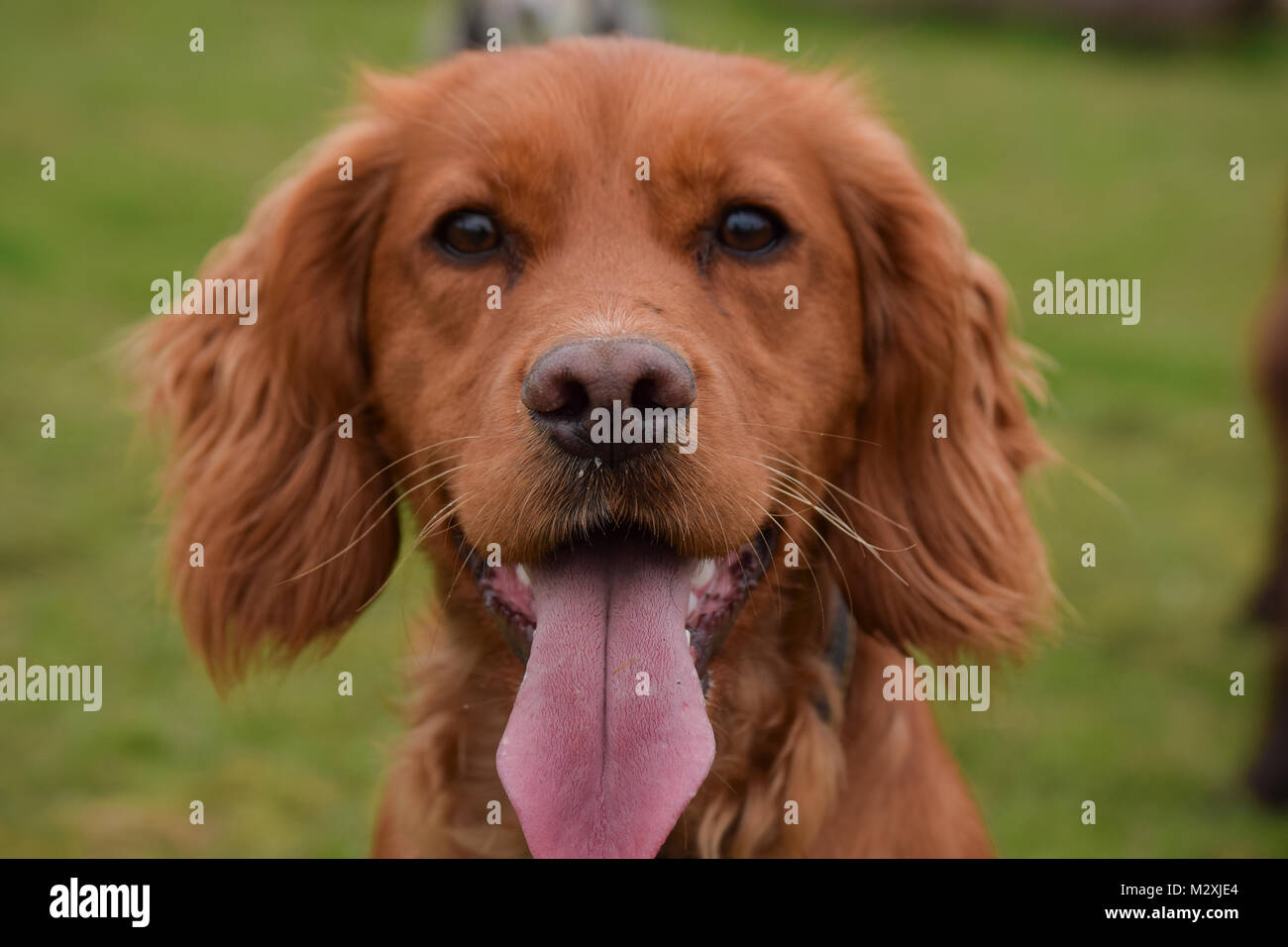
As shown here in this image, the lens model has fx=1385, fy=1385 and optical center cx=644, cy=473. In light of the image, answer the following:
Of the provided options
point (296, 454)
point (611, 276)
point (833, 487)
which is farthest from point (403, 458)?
point (833, 487)

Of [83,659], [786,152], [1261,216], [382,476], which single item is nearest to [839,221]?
[786,152]

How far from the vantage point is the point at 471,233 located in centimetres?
277

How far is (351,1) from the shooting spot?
16.1 meters

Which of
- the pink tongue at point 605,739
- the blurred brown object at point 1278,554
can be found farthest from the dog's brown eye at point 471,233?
the blurred brown object at point 1278,554

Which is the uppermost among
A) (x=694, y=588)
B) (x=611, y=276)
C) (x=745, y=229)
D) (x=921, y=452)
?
(x=745, y=229)

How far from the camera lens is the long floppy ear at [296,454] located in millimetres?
3000

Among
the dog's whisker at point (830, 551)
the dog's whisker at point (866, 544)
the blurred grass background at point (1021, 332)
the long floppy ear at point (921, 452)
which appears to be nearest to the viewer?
the dog's whisker at point (866, 544)

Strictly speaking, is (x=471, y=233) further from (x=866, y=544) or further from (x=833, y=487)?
(x=866, y=544)

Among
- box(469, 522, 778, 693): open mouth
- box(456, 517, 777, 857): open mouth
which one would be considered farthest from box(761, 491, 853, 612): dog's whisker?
box(456, 517, 777, 857): open mouth

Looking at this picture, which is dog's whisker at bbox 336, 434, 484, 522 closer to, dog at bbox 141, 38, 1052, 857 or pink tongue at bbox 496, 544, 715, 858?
dog at bbox 141, 38, 1052, 857

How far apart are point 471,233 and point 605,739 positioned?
1.05 metres

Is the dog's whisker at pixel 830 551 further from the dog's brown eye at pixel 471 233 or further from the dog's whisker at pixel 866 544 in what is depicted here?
the dog's brown eye at pixel 471 233

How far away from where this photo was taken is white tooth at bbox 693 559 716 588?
2561 mm

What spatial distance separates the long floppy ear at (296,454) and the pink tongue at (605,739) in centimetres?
74
